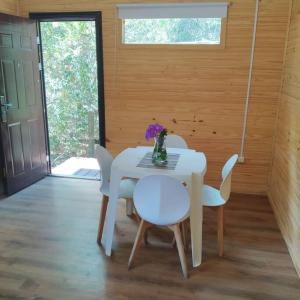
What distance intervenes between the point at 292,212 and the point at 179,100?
1.78m

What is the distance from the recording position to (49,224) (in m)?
2.88

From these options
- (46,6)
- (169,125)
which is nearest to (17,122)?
(46,6)

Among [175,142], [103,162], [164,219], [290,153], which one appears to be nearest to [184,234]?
[164,219]

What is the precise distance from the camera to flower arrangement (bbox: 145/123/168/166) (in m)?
2.38

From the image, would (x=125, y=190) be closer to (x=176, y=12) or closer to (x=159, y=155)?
(x=159, y=155)

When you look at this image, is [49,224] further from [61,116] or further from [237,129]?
[237,129]

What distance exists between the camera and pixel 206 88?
3549 mm

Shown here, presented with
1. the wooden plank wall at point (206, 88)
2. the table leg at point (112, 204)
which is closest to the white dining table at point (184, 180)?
the table leg at point (112, 204)

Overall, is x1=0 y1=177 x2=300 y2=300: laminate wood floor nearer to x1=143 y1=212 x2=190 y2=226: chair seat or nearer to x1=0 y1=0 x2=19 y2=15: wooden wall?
x1=143 y1=212 x2=190 y2=226: chair seat

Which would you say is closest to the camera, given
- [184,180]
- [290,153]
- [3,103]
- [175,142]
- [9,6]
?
[184,180]

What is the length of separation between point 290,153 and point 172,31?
190 cm

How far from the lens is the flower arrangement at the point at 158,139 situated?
93.8 inches

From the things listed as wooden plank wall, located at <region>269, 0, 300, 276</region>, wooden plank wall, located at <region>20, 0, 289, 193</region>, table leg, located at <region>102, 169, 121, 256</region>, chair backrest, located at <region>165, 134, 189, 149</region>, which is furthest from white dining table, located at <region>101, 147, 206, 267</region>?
wooden plank wall, located at <region>20, 0, 289, 193</region>

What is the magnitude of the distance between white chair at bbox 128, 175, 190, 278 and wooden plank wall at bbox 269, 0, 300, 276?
98cm
